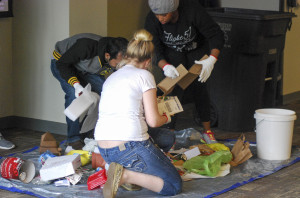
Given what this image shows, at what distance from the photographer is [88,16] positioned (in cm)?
521

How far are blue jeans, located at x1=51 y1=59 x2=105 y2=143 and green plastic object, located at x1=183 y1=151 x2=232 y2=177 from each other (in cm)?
108

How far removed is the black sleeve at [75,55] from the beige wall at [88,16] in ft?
1.96

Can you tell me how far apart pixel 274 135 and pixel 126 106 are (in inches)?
55.3

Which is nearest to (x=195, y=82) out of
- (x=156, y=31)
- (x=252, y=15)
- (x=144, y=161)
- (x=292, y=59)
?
(x=156, y=31)

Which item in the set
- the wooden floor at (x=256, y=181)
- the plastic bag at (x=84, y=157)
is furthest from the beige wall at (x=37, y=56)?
the plastic bag at (x=84, y=157)

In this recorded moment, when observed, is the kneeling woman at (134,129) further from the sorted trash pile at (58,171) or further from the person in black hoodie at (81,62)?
the person in black hoodie at (81,62)

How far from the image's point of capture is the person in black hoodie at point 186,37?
15.4 ft

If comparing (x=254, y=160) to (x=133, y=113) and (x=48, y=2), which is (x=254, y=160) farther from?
(x=48, y=2)

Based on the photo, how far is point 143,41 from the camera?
3623 mm

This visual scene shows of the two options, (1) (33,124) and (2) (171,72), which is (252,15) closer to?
(2) (171,72)

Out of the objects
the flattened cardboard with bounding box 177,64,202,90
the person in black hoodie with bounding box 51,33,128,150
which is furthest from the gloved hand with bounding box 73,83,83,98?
the flattened cardboard with bounding box 177,64,202,90

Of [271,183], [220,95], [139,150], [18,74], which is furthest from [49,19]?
[271,183]

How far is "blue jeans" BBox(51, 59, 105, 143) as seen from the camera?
4715mm

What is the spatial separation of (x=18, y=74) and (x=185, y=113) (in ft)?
6.00
